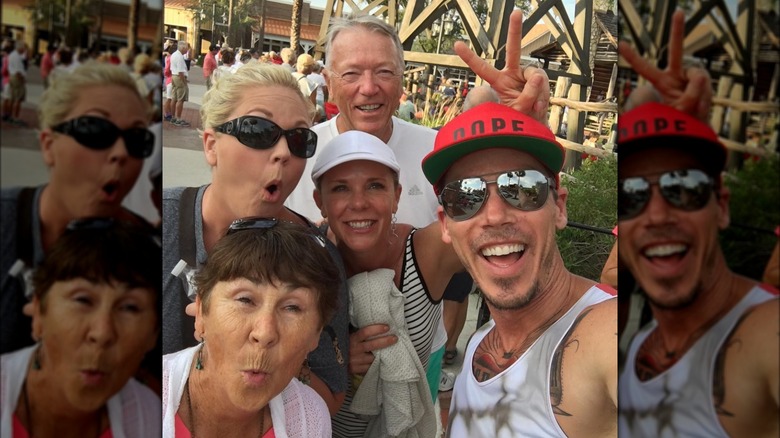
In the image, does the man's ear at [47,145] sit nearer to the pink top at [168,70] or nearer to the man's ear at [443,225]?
the pink top at [168,70]

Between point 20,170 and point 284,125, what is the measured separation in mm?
1006

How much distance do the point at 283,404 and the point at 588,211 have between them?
4.08 ft

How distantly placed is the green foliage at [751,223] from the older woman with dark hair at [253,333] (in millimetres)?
1316

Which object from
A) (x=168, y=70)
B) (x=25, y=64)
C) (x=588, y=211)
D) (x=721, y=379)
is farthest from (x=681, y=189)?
(x=168, y=70)

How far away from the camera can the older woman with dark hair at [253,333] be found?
2.41 metres

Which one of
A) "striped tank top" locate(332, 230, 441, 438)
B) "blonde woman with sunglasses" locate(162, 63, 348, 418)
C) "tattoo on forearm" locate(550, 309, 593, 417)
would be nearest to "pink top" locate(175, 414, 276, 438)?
"blonde woman with sunglasses" locate(162, 63, 348, 418)

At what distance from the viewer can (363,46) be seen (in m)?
2.48

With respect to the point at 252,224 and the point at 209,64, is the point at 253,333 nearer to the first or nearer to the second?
the point at 252,224

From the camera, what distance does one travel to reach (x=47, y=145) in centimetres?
153

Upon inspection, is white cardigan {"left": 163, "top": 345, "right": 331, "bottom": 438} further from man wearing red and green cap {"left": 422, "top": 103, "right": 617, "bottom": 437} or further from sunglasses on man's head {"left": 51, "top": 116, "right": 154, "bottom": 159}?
sunglasses on man's head {"left": 51, "top": 116, "right": 154, "bottom": 159}

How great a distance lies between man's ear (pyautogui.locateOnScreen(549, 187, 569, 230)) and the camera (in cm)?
262

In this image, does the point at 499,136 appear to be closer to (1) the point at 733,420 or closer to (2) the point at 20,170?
(1) the point at 733,420

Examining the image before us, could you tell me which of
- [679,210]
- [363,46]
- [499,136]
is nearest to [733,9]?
[679,210]

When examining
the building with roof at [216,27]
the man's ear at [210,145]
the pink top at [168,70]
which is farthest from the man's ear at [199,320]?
the building with roof at [216,27]
